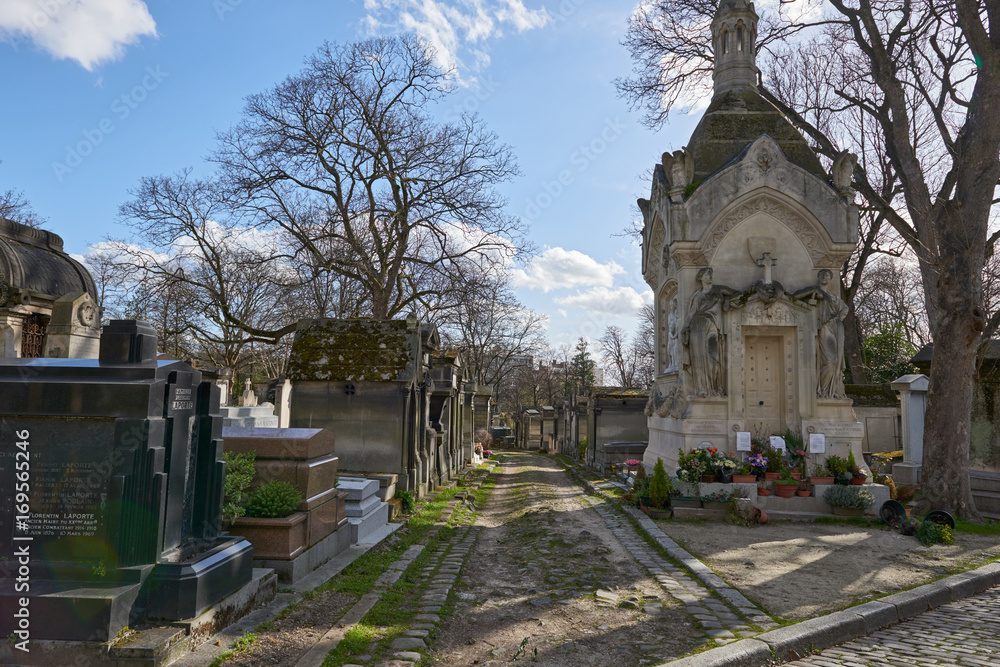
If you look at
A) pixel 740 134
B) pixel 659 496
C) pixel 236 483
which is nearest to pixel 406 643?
pixel 236 483

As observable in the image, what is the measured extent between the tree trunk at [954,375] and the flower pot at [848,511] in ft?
4.75

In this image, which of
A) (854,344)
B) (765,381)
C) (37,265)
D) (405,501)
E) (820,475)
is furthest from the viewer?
(854,344)

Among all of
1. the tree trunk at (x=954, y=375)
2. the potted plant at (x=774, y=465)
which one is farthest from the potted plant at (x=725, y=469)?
the tree trunk at (x=954, y=375)

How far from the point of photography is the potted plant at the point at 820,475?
428 inches

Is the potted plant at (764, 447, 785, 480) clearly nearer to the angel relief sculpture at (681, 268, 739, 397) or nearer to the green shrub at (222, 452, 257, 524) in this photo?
A: the angel relief sculpture at (681, 268, 739, 397)

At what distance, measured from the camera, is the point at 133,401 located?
13.4ft

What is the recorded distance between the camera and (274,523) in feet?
18.3

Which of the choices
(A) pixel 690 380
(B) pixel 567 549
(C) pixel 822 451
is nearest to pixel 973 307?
(C) pixel 822 451

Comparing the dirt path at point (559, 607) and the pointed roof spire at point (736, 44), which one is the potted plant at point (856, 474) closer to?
the dirt path at point (559, 607)

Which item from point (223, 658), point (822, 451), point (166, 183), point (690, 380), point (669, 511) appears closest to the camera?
point (223, 658)

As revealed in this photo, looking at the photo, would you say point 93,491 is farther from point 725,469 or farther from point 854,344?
point 854,344

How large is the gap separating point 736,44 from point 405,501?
12442 millimetres

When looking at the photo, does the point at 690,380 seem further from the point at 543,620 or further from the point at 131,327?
the point at 131,327

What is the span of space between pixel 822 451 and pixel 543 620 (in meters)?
8.17
